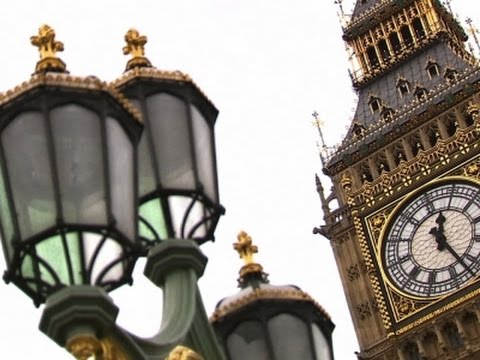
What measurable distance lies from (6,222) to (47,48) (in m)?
0.70

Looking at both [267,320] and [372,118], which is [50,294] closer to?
[267,320]

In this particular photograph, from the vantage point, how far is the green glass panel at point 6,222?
351 cm

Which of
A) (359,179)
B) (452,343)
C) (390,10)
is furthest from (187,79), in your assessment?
(390,10)

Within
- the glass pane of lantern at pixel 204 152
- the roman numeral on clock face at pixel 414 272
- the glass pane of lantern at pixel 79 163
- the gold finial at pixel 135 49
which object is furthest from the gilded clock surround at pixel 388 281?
the glass pane of lantern at pixel 79 163

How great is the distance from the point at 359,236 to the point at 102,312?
29217mm

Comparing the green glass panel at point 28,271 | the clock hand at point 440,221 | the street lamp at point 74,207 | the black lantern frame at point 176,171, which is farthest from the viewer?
the clock hand at point 440,221

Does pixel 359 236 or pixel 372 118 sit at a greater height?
pixel 372 118

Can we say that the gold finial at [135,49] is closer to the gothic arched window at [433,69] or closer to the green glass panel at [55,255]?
the green glass panel at [55,255]

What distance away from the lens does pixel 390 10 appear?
38.0 metres

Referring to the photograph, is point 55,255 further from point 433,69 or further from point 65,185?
point 433,69

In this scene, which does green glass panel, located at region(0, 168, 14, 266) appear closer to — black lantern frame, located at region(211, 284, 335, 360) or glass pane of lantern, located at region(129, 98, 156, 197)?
glass pane of lantern, located at region(129, 98, 156, 197)

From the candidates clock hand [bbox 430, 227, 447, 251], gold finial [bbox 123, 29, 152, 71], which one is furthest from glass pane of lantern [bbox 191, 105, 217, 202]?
clock hand [bbox 430, 227, 447, 251]

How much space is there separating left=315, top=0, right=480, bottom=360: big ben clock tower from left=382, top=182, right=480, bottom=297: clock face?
0.08ft

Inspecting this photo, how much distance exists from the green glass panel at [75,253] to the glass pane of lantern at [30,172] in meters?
0.07
